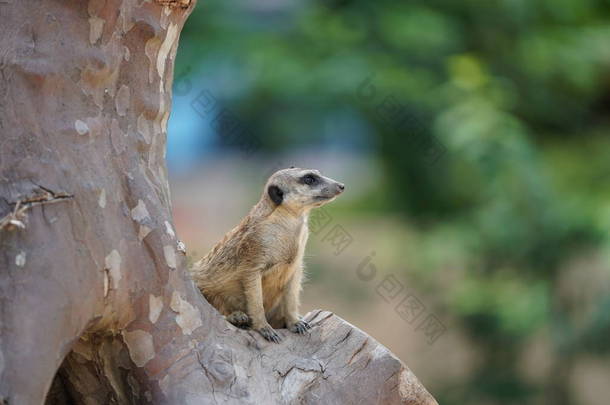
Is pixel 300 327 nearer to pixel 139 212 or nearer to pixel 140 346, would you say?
pixel 140 346

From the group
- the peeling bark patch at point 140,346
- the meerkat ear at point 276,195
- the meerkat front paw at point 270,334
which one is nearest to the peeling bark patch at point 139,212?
the peeling bark patch at point 140,346

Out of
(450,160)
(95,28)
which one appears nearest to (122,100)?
(95,28)

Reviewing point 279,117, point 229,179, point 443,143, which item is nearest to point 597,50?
point 443,143

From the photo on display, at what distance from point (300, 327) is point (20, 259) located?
1350mm

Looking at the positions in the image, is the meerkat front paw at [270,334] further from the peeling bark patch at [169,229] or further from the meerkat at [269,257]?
the peeling bark patch at [169,229]

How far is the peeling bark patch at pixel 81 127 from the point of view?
2.61m

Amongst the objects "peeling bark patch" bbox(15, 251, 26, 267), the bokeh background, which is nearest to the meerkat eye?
"peeling bark patch" bbox(15, 251, 26, 267)

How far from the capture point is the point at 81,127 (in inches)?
103

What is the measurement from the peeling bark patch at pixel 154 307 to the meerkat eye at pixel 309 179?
130 centimetres

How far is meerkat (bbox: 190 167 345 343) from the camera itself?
3719mm

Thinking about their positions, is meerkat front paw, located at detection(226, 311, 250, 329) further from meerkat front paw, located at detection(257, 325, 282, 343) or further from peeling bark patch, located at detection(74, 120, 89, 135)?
peeling bark patch, located at detection(74, 120, 89, 135)

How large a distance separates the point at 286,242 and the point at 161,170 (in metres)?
1.03

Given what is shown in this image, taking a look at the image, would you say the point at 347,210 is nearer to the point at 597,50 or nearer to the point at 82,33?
the point at 597,50

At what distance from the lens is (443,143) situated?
26.4 feet
